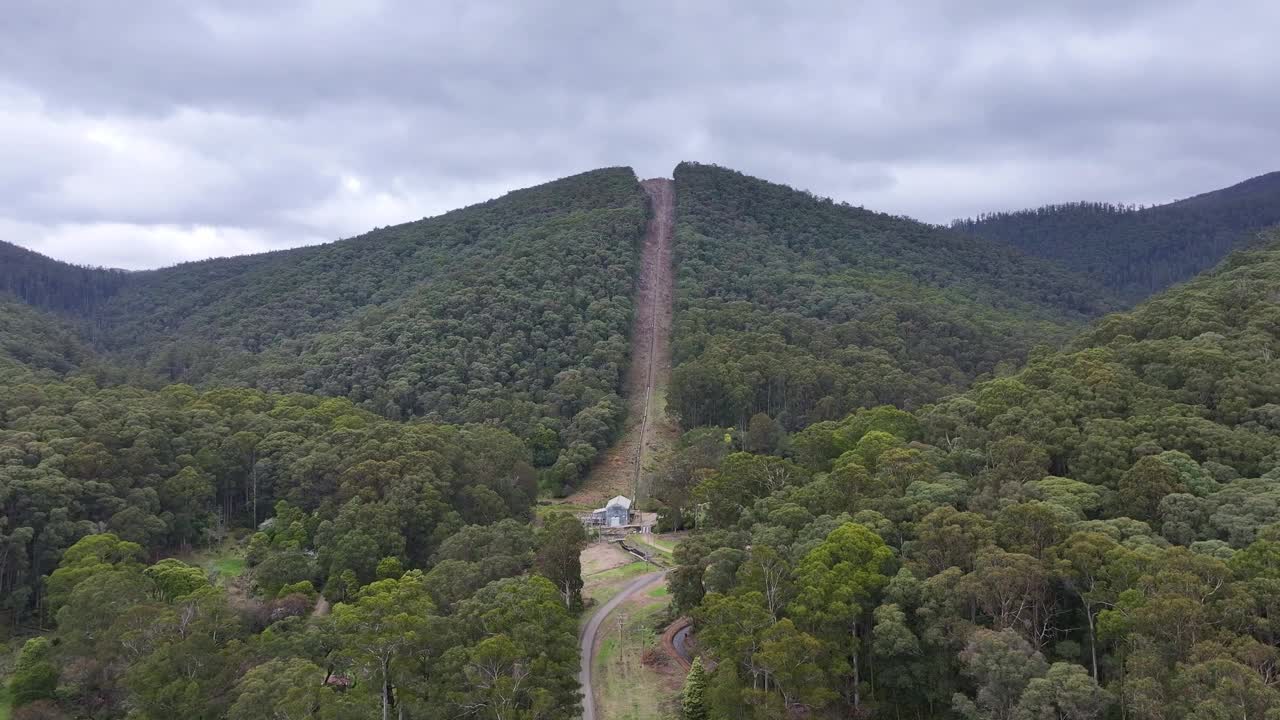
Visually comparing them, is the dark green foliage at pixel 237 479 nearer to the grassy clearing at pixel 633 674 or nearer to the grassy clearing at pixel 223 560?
the grassy clearing at pixel 223 560

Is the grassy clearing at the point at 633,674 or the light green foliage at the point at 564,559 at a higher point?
the light green foliage at the point at 564,559

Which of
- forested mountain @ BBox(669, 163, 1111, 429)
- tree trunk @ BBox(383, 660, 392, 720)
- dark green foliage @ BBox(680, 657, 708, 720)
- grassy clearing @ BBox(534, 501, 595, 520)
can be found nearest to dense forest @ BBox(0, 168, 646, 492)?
grassy clearing @ BBox(534, 501, 595, 520)

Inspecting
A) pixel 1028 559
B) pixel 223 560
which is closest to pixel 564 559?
pixel 1028 559

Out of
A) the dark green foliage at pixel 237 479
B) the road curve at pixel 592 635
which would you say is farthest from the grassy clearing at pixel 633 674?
the dark green foliage at pixel 237 479

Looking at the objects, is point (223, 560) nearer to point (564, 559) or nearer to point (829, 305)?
point (564, 559)

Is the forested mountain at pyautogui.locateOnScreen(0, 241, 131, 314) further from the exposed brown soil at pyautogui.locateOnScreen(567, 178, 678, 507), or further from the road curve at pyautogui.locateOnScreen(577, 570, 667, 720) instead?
the road curve at pyautogui.locateOnScreen(577, 570, 667, 720)

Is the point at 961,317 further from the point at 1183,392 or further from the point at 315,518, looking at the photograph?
the point at 315,518
